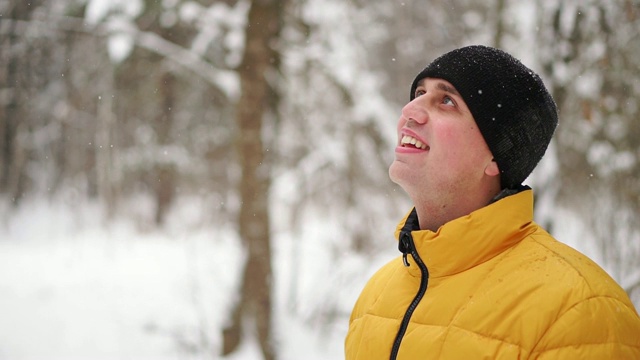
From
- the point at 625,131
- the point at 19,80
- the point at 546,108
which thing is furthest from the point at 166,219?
the point at 546,108

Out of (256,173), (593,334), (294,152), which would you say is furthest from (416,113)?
(294,152)

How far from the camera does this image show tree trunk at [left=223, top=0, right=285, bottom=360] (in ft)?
17.6

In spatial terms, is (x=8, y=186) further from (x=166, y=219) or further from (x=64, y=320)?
(x=64, y=320)

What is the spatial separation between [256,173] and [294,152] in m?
3.11

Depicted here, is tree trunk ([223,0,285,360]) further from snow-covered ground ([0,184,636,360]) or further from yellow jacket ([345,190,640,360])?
yellow jacket ([345,190,640,360])

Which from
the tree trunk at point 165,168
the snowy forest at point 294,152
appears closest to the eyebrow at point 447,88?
the snowy forest at point 294,152

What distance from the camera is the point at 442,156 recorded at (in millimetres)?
1418

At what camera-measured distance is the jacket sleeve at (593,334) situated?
1060 millimetres

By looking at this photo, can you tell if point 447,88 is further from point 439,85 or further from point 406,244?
point 406,244

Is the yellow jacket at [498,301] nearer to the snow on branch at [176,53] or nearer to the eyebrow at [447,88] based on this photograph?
the eyebrow at [447,88]

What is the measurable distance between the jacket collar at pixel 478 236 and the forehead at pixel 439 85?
352 millimetres

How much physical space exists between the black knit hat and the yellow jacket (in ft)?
0.41

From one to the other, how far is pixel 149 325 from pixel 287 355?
258 centimetres

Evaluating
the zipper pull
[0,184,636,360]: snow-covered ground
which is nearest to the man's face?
the zipper pull
